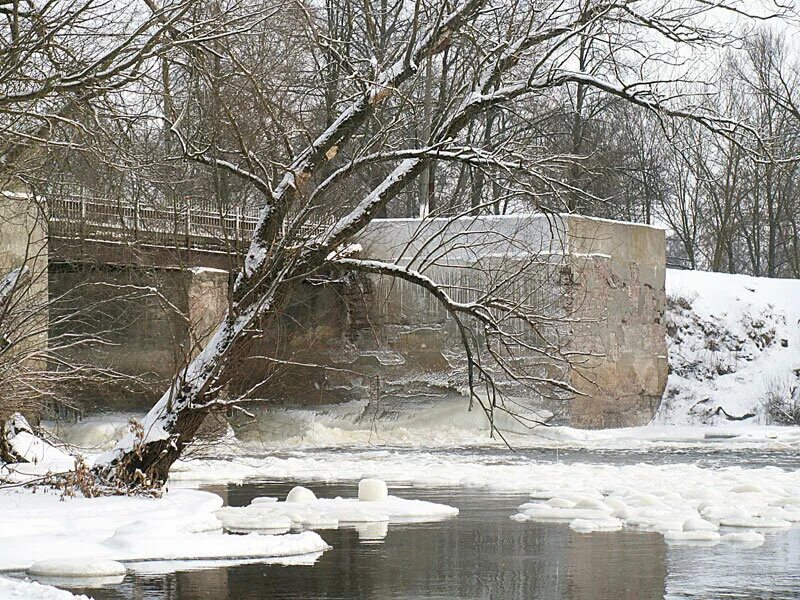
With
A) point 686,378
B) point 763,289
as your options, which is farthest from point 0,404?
point 763,289

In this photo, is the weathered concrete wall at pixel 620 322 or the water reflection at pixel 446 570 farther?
the weathered concrete wall at pixel 620 322

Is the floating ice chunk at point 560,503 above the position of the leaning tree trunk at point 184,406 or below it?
below

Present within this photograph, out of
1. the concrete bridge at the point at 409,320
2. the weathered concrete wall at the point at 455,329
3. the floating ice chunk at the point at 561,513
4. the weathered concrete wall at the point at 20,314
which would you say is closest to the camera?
the weathered concrete wall at the point at 20,314

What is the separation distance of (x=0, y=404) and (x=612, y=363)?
2003 centimetres

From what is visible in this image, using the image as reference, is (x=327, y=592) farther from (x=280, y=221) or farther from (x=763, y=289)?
(x=763, y=289)

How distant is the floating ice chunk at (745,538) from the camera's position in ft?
34.3

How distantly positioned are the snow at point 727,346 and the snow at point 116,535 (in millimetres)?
23172

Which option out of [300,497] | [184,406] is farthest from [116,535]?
[300,497]

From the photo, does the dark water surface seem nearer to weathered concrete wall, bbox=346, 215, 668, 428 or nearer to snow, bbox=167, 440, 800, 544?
snow, bbox=167, 440, 800, 544

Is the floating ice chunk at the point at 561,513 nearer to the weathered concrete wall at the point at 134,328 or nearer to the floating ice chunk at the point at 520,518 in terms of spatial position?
the floating ice chunk at the point at 520,518

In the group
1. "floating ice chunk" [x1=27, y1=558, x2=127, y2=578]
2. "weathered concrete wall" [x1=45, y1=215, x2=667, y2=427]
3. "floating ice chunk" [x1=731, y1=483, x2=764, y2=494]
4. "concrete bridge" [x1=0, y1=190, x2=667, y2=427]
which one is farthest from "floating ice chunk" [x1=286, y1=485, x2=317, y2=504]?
"weathered concrete wall" [x1=45, y1=215, x2=667, y2=427]

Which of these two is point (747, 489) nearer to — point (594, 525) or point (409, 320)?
point (594, 525)

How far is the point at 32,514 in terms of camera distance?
434 inches

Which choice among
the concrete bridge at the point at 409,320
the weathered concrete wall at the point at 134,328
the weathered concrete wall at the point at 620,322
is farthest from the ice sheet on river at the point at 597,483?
the weathered concrete wall at the point at 620,322
